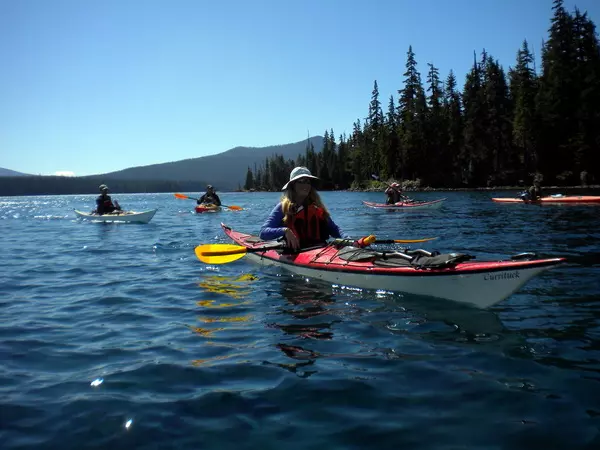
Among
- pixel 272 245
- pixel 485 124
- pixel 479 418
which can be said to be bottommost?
pixel 479 418

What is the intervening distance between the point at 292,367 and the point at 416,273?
8.13 ft

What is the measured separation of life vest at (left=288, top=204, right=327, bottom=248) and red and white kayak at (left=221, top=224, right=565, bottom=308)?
431mm

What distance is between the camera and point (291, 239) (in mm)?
8156

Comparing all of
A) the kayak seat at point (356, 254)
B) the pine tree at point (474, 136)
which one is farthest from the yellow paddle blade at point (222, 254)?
the pine tree at point (474, 136)

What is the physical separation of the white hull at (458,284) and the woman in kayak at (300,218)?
121 cm

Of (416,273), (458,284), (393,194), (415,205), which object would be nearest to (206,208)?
(393,194)

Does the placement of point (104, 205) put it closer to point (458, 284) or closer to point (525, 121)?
point (458, 284)

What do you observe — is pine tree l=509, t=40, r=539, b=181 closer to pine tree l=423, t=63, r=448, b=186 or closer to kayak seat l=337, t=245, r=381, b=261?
pine tree l=423, t=63, r=448, b=186

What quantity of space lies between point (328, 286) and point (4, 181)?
211479 millimetres

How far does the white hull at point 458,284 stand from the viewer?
522 centimetres

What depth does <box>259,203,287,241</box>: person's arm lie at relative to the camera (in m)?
8.33

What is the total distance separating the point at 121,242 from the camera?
46.8 feet

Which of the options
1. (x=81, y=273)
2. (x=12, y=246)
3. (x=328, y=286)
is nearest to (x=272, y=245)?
(x=328, y=286)

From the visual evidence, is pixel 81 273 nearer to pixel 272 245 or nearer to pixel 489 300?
pixel 272 245
